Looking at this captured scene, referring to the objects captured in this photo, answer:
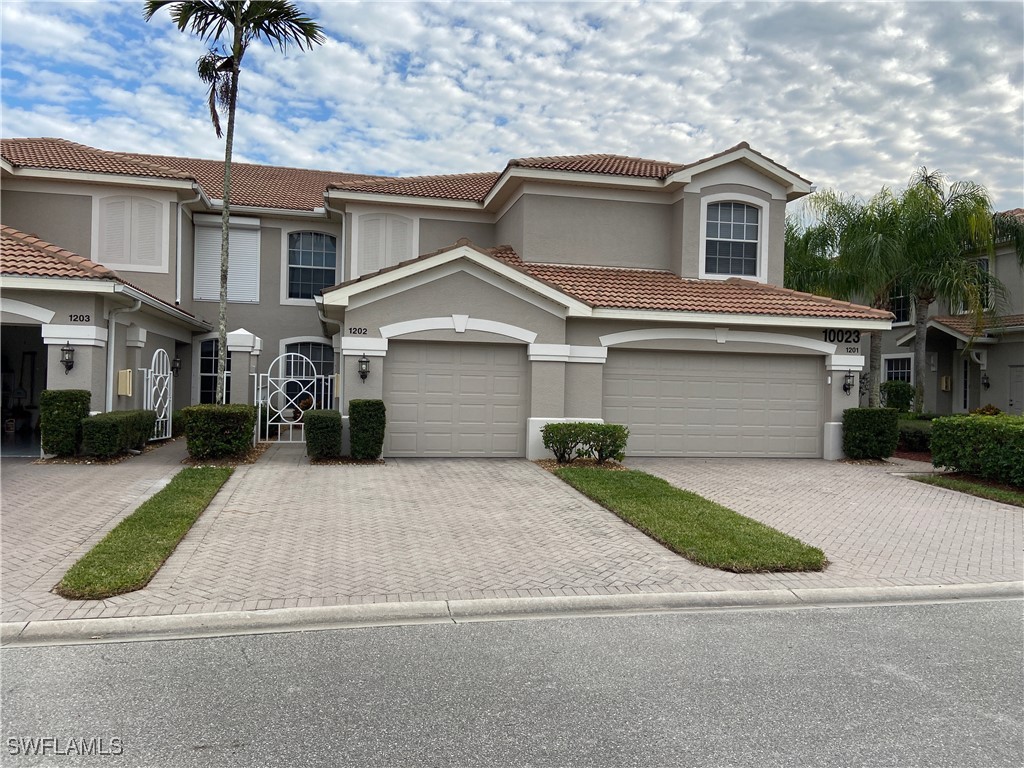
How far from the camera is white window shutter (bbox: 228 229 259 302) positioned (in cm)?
2084

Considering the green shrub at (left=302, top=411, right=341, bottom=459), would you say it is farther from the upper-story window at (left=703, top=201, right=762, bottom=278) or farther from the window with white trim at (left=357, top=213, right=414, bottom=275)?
the upper-story window at (left=703, top=201, right=762, bottom=278)

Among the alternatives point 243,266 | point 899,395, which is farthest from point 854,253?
point 243,266

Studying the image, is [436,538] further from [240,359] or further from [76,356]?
[76,356]

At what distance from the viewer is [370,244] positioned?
19984 mm

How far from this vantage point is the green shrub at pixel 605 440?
1388cm

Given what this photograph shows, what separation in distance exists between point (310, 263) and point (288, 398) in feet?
21.2

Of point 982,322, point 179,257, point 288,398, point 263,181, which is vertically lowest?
point 288,398

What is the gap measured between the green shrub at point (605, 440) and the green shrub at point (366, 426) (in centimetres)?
378

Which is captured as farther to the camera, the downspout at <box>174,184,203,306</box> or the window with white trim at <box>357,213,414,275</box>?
the window with white trim at <box>357,213,414,275</box>

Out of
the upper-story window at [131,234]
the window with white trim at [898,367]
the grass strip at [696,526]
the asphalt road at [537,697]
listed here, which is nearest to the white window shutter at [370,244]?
the upper-story window at [131,234]

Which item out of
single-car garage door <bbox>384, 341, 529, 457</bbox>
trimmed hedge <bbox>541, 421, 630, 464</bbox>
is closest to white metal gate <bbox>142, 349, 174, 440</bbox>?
single-car garage door <bbox>384, 341, 529, 457</bbox>

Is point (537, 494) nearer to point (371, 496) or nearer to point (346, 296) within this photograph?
point (371, 496)

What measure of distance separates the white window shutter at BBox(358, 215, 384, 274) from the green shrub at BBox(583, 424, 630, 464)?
8784mm

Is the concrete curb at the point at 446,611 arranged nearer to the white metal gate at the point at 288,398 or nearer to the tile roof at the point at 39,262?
the tile roof at the point at 39,262
